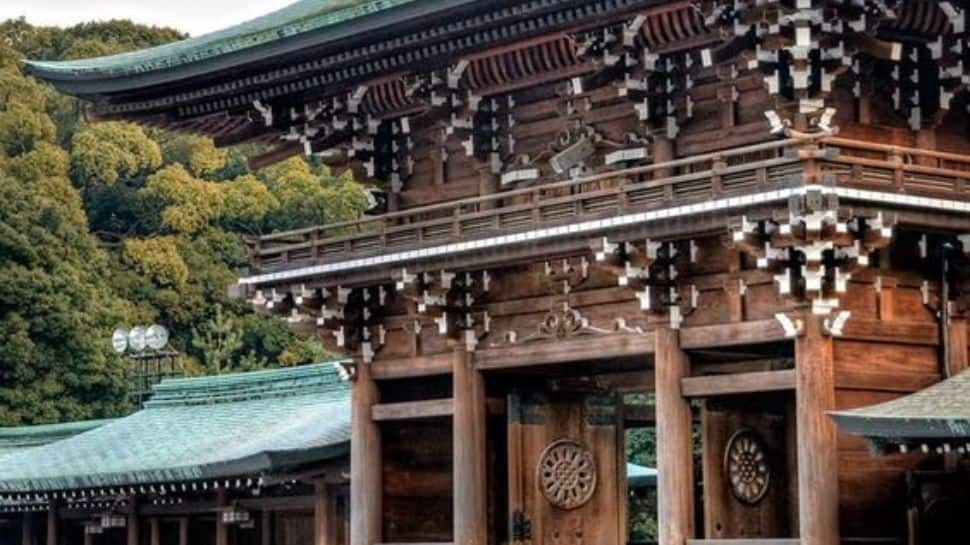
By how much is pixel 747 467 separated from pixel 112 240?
46630 millimetres

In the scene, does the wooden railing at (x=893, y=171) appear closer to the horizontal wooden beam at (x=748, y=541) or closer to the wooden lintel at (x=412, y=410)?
the horizontal wooden beam at (x=748, y=541)

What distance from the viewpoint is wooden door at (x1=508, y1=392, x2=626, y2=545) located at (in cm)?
2447

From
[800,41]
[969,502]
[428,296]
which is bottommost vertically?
[969,502]

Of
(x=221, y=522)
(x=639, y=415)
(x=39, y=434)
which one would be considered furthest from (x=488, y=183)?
(x=39, y=434)

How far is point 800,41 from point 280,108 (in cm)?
838

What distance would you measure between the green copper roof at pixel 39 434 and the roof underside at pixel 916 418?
821 inches

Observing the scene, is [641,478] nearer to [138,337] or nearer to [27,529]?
[27,529]

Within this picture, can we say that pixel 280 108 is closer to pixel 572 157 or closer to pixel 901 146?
pixel 572 157

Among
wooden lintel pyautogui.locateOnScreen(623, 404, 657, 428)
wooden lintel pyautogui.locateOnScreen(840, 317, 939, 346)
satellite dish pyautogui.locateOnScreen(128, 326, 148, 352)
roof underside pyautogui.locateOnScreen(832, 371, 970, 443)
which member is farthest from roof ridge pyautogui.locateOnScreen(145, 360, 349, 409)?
roof underside pyautogui.locateOnScreen(832, 371, 970, 443)

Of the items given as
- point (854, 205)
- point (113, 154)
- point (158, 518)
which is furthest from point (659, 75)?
point (113, 154)

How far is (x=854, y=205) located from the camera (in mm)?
20109

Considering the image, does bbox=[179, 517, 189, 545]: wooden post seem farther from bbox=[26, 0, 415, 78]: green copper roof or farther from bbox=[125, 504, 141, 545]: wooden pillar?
bbox=[26, 0, 415, 78]: green copper roof

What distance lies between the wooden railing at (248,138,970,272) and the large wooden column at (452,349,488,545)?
75.4 inches

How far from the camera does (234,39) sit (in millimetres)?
25359
